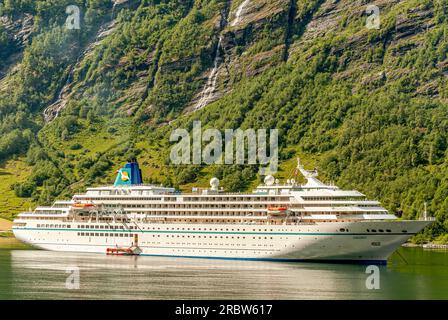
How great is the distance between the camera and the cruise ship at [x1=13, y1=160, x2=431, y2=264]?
117 metres

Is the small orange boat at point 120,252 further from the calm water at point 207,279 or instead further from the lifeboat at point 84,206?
the lifeboat at point 84,206

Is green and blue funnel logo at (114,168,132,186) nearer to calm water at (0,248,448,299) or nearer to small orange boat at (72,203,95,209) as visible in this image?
small orange boat at (72,203,95,209)

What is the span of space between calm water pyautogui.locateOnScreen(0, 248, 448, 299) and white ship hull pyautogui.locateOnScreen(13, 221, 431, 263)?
8.83 ft

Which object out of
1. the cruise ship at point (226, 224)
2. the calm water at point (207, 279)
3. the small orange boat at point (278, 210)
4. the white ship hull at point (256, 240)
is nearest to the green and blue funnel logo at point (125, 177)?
the cruise ship at point (226, 224)

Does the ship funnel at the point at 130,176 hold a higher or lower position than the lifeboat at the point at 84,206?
higher

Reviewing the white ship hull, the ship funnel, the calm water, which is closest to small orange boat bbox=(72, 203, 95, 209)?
the white ship hull

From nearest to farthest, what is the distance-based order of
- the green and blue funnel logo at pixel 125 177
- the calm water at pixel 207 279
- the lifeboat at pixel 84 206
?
the calm water at pixel 207 279
the lifeboat at pixel 84 206
the green and blue funnel logo at pixel 125 177

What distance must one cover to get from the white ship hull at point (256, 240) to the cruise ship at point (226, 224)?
0.41 ft

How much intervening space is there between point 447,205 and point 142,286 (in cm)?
10652

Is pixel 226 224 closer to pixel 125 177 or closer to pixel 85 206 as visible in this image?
pixel 125 177

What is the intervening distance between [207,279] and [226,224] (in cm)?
2821

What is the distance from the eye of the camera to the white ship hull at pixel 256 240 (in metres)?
116

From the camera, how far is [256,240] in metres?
123
